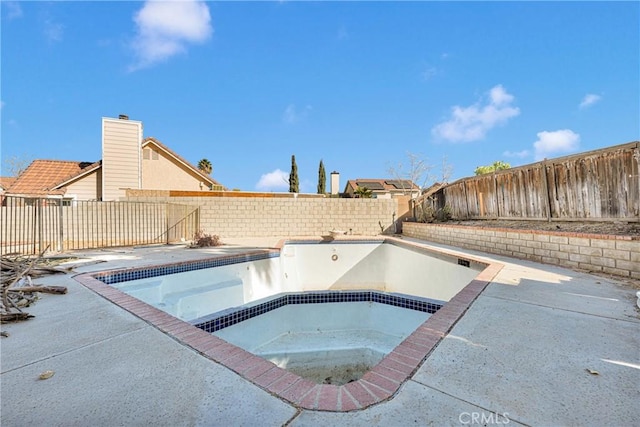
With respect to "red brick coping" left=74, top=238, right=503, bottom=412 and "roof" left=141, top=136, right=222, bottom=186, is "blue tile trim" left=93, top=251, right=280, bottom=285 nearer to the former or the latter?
"red brick coping" left=74, top=238, right=503, bottom=412

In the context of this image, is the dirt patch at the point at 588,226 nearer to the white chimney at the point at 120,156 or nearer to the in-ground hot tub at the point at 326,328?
the in-ground hot tub at the point at 326,328

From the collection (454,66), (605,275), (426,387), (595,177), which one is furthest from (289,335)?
(454,66)

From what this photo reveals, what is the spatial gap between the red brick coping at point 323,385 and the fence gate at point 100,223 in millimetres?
9078

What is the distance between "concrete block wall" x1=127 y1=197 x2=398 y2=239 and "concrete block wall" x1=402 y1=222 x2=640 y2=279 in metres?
5.09

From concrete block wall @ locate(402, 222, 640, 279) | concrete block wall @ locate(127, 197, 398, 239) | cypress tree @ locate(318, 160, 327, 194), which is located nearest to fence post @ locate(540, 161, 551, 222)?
concrete block wall @ locate(402, 222, 640, 279)

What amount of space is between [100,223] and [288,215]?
292 inches

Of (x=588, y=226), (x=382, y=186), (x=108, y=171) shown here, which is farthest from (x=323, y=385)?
(x=382, y=186)

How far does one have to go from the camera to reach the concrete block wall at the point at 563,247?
462cm

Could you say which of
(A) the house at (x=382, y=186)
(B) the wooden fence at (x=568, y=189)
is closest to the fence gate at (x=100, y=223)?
(B) the wooden fence at (x=568, y=189)

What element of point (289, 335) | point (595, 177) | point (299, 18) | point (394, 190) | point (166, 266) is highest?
point (299, 18)

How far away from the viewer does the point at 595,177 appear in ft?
19.7

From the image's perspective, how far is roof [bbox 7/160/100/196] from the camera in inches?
551

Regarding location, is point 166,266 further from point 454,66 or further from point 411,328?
point 454,66

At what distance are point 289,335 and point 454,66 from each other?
533 inches
